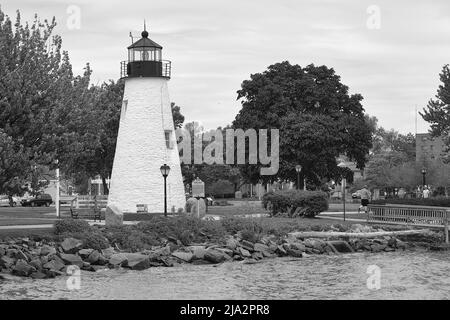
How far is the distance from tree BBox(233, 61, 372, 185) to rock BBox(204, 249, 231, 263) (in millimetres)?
27679

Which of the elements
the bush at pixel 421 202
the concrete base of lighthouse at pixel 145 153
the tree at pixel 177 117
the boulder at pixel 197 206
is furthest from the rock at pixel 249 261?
the tree at pixel 177 117

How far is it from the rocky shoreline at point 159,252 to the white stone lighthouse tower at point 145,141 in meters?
12.9

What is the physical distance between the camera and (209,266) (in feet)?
115

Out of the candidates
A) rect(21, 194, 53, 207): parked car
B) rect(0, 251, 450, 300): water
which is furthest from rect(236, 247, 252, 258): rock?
rect(21, 194, 53, 207): parked car

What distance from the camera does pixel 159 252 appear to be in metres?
35.9

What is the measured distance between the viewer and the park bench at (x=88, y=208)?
49319 millimetres

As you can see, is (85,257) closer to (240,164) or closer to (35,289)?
(35,289)

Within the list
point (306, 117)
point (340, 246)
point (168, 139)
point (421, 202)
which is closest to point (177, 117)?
point (306, 117)

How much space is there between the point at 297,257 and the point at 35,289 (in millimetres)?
14459

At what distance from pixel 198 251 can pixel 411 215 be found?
581 inches

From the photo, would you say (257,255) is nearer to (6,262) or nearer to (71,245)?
(71,245)

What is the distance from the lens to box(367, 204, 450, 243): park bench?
43531mm

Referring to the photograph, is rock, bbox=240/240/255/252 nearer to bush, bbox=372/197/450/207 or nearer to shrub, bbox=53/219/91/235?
shrub, bbox=53/219/91/235
